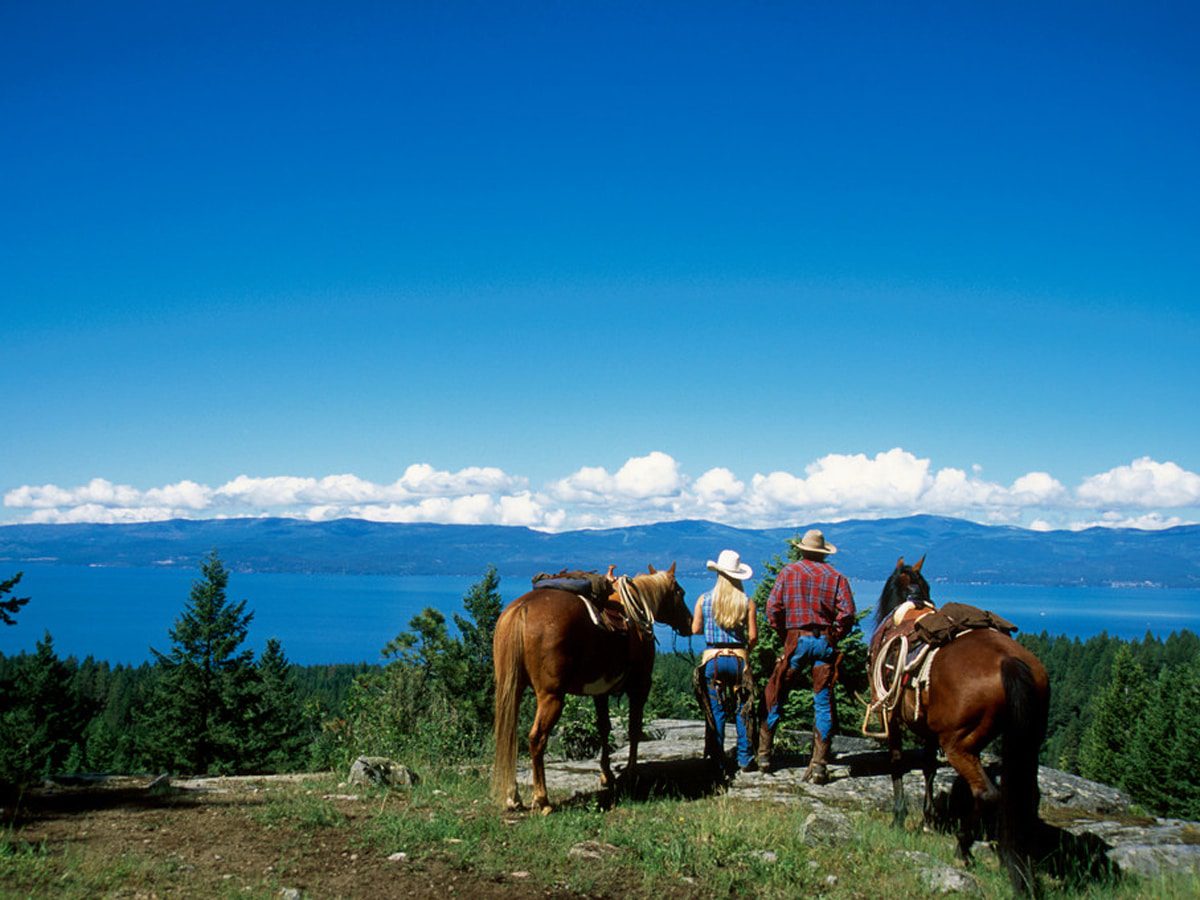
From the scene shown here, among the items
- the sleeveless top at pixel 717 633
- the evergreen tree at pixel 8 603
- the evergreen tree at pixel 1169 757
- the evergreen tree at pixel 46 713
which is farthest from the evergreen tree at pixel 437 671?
the evergreen tree at pixel 1169 757

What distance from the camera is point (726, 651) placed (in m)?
9.47

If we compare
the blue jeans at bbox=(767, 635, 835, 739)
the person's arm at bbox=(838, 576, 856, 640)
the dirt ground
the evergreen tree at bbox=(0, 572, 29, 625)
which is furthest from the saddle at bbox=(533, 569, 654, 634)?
the evergreen tree at bbox=(0, 572, 29, 625)

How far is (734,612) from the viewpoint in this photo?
945 centimetres

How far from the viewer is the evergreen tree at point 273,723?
36031mm

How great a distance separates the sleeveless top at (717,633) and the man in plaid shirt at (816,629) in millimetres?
425

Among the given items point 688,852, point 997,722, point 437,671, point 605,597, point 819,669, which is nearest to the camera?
point 688,852

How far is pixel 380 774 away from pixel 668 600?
153 inches

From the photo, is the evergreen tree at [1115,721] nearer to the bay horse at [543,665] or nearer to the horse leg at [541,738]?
the bay horse at [543,665]

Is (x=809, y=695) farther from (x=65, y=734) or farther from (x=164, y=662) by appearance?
(x=65, y=734)

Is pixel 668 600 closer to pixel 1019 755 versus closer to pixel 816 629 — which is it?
pixel 816 629

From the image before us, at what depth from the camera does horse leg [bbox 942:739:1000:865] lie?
643cm

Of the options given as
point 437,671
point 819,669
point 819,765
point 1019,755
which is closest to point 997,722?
point 1019,755

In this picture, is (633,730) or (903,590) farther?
(633,730)

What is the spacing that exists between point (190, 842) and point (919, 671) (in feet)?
20.3
